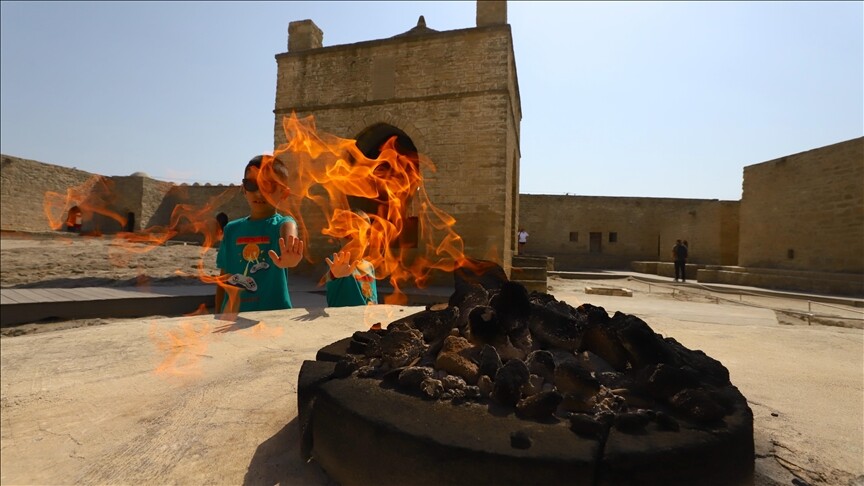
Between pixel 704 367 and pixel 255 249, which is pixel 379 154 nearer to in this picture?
pixel 255 249

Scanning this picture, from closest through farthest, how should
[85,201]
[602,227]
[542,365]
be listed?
[542,365], [602,227], [85,201]

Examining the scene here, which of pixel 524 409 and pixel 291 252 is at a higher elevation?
pixel 291 252

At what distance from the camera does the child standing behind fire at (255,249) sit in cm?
406

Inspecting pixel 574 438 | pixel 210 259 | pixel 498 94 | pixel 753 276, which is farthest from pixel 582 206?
pixel 574 438

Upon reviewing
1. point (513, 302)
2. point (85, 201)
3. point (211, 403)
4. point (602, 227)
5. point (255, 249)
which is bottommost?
point (211, 403)

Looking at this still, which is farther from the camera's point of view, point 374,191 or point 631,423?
point 374,191

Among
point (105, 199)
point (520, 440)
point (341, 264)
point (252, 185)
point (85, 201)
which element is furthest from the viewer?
point (85, 201)

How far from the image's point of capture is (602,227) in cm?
2355

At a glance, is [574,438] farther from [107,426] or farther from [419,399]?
[107,426]

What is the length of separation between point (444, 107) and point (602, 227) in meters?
17.3

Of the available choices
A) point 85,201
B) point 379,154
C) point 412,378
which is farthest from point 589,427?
point 85,201

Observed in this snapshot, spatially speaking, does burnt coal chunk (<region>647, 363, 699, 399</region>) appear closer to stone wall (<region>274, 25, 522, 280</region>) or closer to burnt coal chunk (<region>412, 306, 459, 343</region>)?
burnt coal chunk (<region>412, 306, 459, 343</region>)

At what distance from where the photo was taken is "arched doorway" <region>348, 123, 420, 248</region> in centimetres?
1055

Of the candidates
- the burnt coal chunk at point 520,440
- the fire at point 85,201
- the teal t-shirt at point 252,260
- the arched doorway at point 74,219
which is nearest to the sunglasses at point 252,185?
the teal t-shirt at point 252,260
